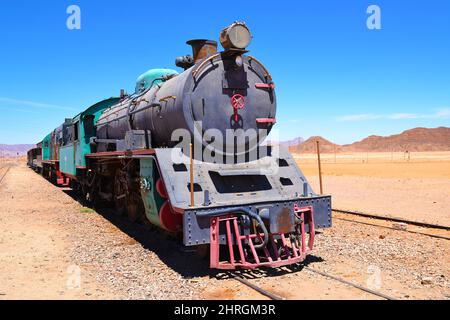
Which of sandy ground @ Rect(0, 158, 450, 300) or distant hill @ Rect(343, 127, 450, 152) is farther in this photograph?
distant hill @ Rect(343, 127, 450, 152)

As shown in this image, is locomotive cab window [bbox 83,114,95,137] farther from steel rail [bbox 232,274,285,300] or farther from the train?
steel rail [bbox 232,274,285,300]

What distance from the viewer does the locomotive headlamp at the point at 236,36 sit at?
22.0 ft

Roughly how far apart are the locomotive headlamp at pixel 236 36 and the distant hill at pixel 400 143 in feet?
446

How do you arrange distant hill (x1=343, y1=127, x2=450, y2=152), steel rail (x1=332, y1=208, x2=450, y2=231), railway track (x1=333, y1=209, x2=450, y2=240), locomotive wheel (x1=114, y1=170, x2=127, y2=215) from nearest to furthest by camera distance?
railway track (x1=333, y1=209, x2=450, y2=240)
steel rail (x1=332, y1=208, x2=450, y2=231)
locomotive wheel (x1=114, y1=170, x2=127, y2=215)
distant hill (x1=343, y1=127, x2=450, y2=152)

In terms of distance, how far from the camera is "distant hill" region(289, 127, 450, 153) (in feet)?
452

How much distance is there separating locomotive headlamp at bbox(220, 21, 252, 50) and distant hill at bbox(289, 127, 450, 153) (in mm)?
135911

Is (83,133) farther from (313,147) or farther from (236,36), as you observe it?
(313,147)

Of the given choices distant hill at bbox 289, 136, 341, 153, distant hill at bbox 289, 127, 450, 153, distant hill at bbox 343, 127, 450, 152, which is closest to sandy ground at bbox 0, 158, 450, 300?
distant hill at bbox 289, 127, 450, 153

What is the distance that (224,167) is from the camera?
6824 millimetres

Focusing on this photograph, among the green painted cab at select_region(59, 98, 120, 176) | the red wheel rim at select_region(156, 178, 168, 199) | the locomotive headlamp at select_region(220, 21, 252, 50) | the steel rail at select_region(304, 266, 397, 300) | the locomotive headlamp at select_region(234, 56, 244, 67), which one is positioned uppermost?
the locomotive headlamp at select_region(220, 21, 252, 50)

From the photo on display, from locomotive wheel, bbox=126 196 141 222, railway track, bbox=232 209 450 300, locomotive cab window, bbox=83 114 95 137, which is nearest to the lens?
railway track, bbox=232 209 450 300

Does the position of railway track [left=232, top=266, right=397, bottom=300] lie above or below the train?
below
